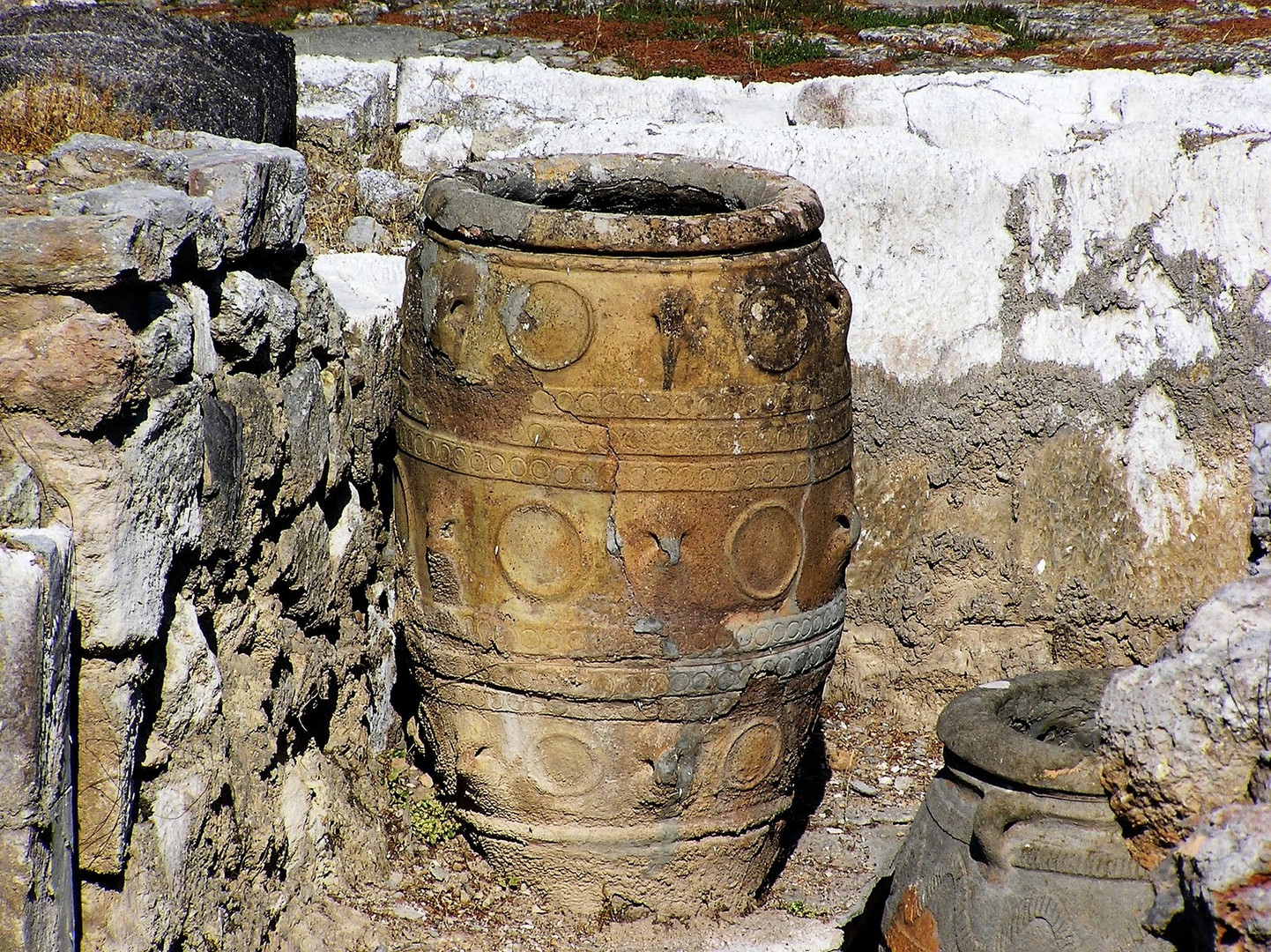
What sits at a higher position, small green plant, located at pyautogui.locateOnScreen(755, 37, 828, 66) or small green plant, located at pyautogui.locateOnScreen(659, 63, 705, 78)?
small green plant, located at pyautogui.locateOnScreen(755, 37, 828, 66)

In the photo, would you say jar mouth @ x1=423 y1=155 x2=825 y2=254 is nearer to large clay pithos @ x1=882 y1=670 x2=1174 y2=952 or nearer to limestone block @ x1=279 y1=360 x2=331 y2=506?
limestone block @ x1=279 y1=360 x2=331 y2=506

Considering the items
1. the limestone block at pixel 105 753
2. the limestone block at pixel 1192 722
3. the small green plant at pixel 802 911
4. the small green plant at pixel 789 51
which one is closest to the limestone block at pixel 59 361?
the limestone block at pixel 105 753

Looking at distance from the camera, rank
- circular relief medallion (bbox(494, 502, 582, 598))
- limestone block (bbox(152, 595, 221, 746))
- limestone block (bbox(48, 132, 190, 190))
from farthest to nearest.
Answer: circular relief medallion (bbox(494, 502, 582, 598)) → limestone block (bbox(48, 132, 190, 190)) → limestone block (bbox(152, 595, 221, 746))

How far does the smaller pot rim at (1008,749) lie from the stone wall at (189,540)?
1660mm

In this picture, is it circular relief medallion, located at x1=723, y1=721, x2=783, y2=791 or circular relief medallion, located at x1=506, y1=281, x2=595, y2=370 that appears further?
circular relief medallion, located at x1=723, y1=721, x2=783, y2=791

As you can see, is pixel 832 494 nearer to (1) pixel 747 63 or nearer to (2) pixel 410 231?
(2) pixel 410 231

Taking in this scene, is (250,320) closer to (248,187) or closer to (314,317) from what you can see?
(248,187)

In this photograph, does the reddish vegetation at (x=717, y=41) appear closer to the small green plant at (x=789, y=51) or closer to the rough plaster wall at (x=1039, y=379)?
the small green plant at (x=789, y=51)

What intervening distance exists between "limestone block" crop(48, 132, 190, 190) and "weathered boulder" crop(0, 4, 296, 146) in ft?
2.88

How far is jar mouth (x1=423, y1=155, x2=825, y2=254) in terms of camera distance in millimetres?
3262

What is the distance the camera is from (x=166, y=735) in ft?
9.42

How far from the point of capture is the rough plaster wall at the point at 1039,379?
451 cm

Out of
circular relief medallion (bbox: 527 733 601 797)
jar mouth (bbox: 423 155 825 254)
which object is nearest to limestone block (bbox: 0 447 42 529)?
jar mouth (bbox: 423 155 825 254)

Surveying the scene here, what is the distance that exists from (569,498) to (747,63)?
4.94 metres
